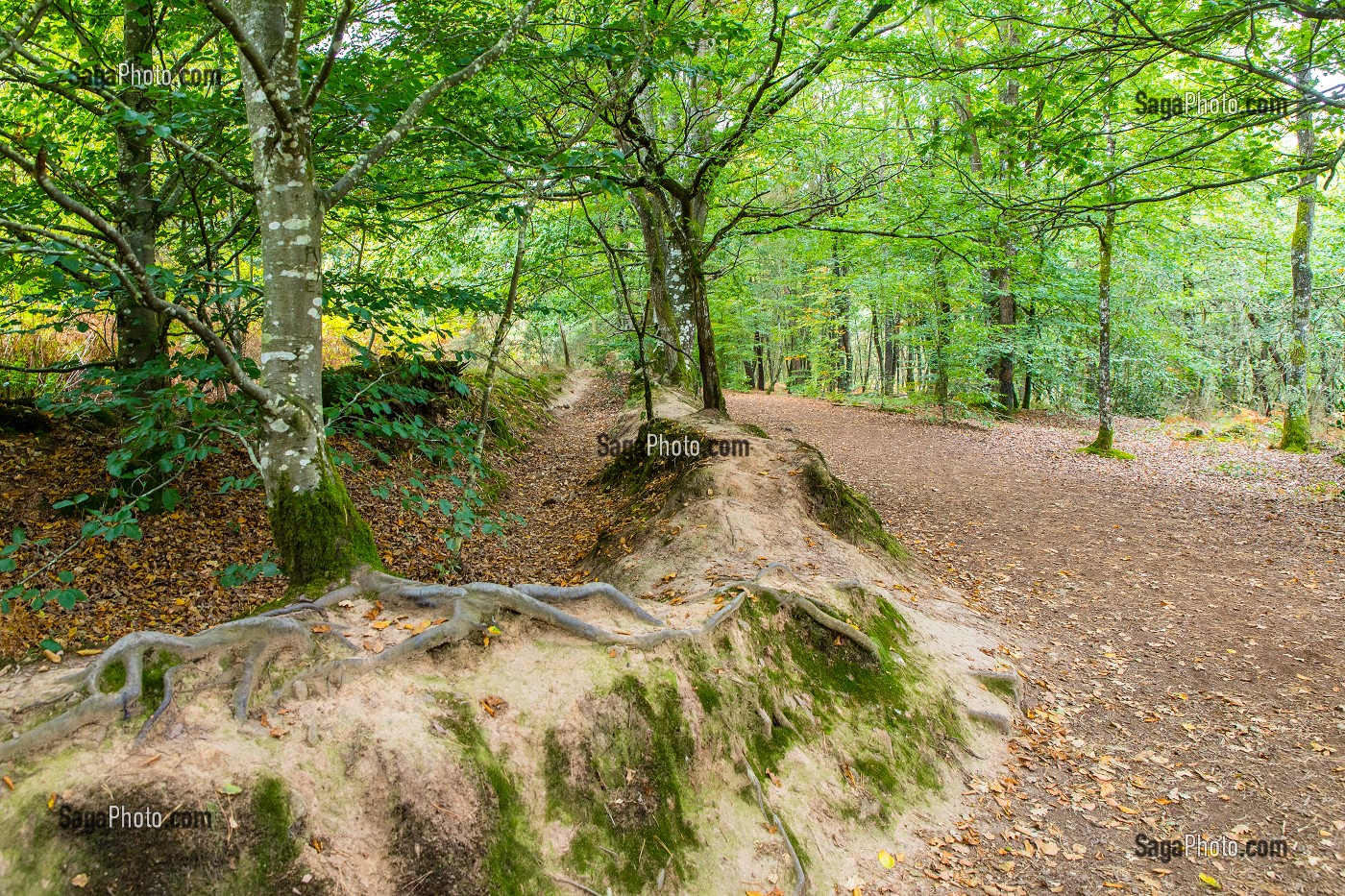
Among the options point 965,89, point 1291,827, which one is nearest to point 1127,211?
point 965,89

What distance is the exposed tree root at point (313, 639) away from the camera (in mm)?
2861

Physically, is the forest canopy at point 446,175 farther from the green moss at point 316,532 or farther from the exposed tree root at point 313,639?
the exposed tree root at point 313,639

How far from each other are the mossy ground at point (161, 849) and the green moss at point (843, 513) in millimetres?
6081

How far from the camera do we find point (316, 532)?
13.1 ft

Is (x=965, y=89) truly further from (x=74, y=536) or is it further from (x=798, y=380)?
(x=798, y=380)

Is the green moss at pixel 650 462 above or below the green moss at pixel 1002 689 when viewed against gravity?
above

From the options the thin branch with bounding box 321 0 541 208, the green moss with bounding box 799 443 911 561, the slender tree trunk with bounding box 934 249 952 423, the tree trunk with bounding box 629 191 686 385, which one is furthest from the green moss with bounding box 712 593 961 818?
the slender tree trunk with bounding box 934 249 952 423

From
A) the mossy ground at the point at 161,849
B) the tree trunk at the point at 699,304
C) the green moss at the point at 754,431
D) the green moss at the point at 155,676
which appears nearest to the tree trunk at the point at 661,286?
the tree trunk at the point at 699,304

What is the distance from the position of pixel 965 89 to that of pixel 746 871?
9.60 meters

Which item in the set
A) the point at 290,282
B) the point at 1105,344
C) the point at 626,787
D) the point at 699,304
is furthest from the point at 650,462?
the point at 1105,344

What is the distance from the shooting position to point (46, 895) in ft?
7.84

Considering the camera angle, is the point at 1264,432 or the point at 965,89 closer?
the point at 965,89

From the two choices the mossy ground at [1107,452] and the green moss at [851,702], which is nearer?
the green moss at [851,702]

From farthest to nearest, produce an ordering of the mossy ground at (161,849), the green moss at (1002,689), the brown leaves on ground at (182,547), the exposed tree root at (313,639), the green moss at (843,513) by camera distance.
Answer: the green moss at (843,513), the green moss at (1002,689), the brown leaves on ground at (182,547), the exposed tree root at (313,639), the mossy ground at (161,849)
